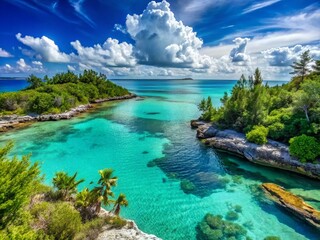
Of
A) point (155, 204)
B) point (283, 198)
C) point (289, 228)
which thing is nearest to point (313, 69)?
point (283, 198)

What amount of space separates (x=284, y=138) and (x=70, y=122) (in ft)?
149

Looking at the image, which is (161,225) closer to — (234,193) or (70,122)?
(234,193)

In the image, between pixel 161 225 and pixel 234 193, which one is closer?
pixel 161 225

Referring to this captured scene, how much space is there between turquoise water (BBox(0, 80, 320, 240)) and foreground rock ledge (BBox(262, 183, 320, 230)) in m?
0.75

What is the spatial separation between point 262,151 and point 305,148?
4969mm

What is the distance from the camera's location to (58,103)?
191 ft

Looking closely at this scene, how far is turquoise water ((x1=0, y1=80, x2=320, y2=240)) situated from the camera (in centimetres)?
1756

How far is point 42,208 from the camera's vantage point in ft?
45.9

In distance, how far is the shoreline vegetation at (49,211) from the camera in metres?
10.6

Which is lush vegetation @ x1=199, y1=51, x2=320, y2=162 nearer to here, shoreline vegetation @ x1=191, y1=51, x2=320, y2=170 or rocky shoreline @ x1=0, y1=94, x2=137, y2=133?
shoreline vegetation @ x1=191, y1=51, x2=320, y2=170

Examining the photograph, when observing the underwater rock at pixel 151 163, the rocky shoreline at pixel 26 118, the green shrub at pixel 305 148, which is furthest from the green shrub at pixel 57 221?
the rocky shoreline at pixel 26 118

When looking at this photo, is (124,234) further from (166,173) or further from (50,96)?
(50,96)

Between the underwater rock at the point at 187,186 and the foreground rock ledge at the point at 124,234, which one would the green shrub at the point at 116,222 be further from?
the underwater rock at the point at 187,186

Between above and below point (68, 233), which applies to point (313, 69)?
above
